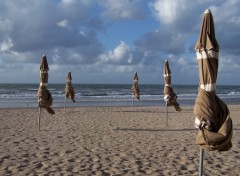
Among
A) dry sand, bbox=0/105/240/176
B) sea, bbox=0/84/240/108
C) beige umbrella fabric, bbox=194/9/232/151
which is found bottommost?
dry sand, bbox=0/105/240/176

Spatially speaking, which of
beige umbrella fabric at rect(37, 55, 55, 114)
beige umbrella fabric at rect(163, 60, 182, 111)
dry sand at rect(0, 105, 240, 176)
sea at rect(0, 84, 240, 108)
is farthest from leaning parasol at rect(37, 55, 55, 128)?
sea at rect(0, 84, 240, 108)

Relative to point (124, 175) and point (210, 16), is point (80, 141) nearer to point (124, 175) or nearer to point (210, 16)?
point (124, 175)

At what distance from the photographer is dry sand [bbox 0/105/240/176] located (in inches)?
286

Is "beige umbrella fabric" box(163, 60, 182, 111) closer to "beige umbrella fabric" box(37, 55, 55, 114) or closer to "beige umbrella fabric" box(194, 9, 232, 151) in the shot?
"beige umbrella fabric" box(37, 55, 55, 114)

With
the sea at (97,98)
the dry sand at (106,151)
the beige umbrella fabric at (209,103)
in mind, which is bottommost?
the dry sand at (106,151)

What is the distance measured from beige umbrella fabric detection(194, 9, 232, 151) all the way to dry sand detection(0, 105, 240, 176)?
2892mm

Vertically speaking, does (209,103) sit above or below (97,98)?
above

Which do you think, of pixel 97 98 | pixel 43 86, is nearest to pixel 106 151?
pixel 43 86

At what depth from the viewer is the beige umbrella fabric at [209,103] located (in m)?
4.29

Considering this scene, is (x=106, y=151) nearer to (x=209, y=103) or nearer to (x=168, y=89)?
(x=168, y=89)

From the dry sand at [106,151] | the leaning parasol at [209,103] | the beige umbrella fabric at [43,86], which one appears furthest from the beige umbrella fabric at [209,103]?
the beige umbrella fabric at [43,86]

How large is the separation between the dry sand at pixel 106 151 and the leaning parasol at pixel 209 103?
2.89 meters

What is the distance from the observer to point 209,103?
4.39 m

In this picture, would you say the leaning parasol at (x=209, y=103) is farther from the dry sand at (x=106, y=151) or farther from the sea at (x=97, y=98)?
the sea at (x=97, y=98)
